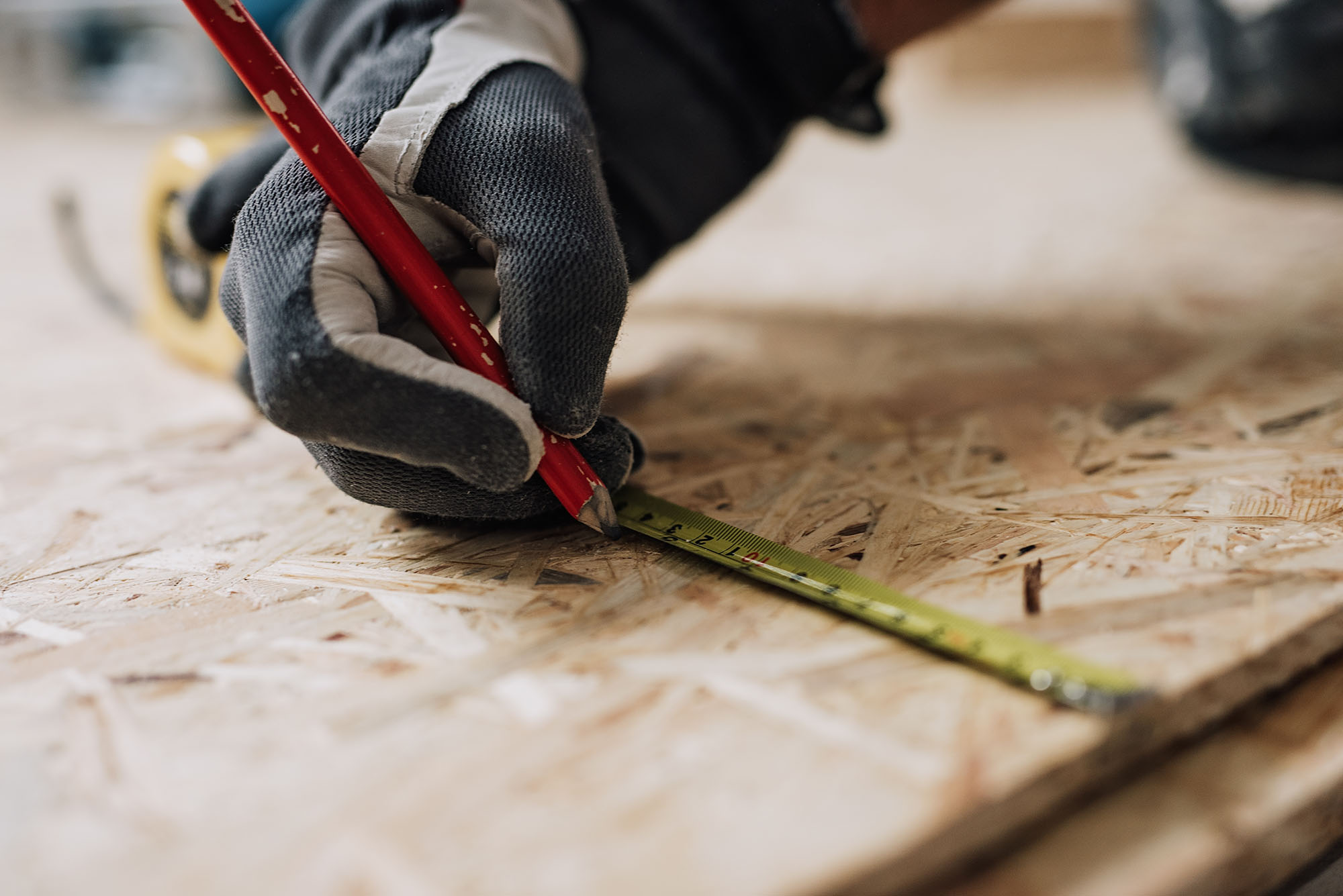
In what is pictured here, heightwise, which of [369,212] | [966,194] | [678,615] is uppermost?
[369,212]

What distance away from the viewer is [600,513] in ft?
2.48

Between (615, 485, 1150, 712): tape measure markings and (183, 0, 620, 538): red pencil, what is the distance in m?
0.10

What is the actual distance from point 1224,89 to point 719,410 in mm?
1576

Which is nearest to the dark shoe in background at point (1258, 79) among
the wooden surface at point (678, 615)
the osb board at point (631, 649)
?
the wooden surface at point (678, 615)

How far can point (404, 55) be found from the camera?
0.84 metres

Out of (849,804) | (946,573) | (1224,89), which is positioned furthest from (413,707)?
(1224,89)

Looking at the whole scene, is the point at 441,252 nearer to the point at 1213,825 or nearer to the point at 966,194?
the point at 1213,825

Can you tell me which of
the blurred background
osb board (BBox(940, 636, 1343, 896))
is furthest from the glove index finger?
the blurred background

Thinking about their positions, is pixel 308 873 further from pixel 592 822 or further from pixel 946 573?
pixel 946 573

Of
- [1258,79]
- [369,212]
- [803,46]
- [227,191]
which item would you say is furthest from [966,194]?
[369,212]

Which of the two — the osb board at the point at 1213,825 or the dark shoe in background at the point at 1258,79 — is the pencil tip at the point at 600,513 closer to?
the osb board at the point at 1213,825

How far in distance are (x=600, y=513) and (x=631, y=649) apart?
0.15 metres

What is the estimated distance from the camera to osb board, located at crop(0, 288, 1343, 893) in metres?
0.49

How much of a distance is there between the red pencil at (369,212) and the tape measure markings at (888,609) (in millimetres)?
97
